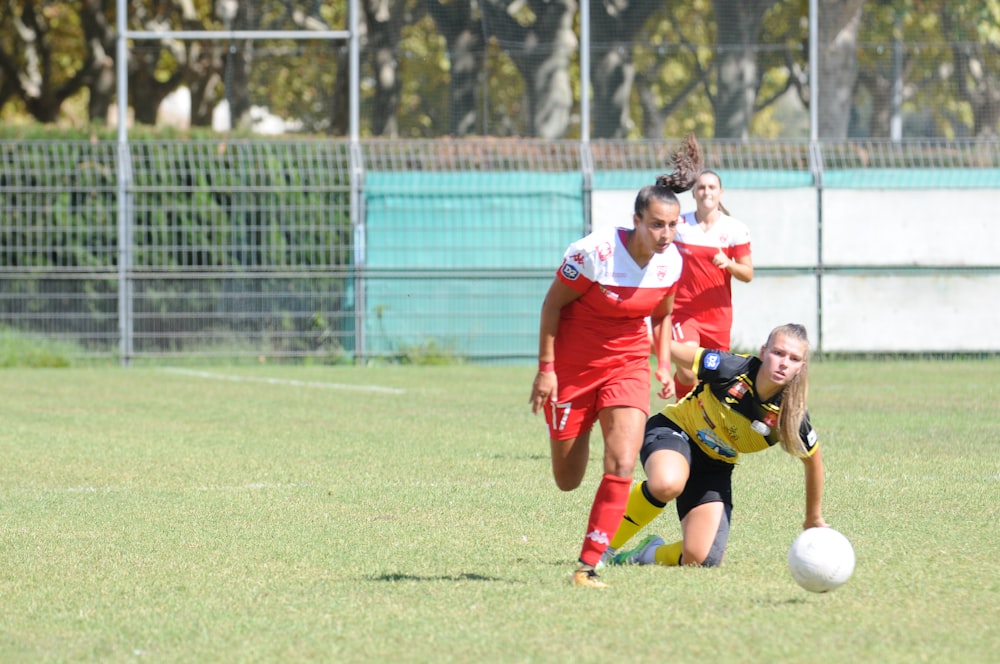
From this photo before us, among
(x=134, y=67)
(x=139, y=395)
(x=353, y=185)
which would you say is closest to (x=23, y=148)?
(x=353, y=185)

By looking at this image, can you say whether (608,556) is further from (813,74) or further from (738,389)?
(813,74)

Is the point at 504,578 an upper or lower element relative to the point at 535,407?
lower

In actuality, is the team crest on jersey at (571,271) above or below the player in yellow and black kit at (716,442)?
above

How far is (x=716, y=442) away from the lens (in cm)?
718

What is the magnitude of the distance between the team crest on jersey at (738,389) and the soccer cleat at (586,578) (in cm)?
116

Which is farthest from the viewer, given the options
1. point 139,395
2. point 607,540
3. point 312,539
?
point 139,395

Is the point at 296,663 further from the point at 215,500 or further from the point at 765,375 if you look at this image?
the point at 215,500

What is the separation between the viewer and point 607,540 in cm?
636

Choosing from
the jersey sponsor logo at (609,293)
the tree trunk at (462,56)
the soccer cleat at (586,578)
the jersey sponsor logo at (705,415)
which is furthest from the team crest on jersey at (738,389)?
the tree trunk at (462,56)

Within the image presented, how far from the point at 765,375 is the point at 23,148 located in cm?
1650

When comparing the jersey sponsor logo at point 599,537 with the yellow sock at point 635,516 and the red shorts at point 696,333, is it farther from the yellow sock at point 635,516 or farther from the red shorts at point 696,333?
the red shorts at point 696,333

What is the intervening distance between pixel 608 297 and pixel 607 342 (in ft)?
0.74

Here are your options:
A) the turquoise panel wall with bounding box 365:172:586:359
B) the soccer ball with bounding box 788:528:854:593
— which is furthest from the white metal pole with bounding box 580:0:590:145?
the soccer ball with bounding box 788:528:854:593

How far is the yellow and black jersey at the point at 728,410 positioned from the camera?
22.6ft
